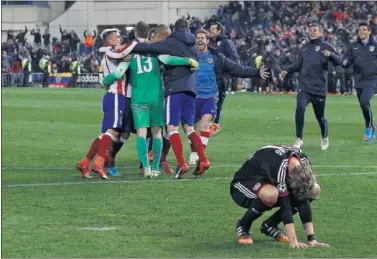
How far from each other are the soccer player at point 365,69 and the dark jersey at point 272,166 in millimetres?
10908

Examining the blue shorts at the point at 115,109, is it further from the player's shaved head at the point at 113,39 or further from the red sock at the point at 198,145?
the red sock at the point at 198,145

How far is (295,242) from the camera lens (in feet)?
31.4

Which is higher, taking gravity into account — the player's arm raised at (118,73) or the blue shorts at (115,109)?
the player's arm raised at (118,73)

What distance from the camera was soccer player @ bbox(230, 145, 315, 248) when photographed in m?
9.47

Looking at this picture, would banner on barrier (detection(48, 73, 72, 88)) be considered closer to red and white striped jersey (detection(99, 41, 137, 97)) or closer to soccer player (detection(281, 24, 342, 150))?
soccer player (detection(281, 24, 342, 150))

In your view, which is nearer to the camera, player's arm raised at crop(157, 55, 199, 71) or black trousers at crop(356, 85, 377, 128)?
player's arm raised at crop(157, 55, 199, 71)

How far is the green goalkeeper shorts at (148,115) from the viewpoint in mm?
14500

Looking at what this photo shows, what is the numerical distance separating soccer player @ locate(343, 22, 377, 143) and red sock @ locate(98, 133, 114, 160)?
7.05 meters

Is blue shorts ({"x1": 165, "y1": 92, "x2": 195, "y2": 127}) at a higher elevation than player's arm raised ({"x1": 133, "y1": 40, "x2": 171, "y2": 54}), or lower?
lower

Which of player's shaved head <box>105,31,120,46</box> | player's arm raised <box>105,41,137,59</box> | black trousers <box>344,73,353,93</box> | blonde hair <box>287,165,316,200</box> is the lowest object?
black trousers <box>344,73,353,93</box>

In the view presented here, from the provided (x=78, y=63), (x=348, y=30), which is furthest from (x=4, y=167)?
(x=78, y=63)

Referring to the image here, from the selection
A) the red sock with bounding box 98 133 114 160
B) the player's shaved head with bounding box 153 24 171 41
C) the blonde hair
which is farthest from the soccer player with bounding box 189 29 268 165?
the blonde hair

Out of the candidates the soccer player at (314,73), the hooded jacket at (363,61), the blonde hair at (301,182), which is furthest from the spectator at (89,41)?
the blonde hair at (301,182)

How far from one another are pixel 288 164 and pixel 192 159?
6864 millimetres
